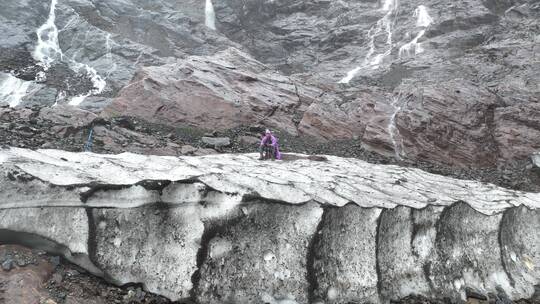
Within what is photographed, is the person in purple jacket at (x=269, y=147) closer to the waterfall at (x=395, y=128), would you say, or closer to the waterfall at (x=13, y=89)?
the waterfall at (x=395, y=128)

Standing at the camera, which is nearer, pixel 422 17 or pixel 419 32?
pixel 419 32

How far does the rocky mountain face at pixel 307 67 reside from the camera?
19.9 m

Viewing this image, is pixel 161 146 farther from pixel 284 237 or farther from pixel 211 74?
pixel 284 237

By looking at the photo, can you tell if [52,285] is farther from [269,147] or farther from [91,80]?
[91,80]

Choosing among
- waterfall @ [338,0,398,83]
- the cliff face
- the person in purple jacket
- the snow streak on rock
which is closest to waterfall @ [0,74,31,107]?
the snow streak on rock

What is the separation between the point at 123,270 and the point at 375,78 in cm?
3034

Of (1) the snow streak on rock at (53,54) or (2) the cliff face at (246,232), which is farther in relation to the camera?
(1) the snow streak on rock at (53,54)

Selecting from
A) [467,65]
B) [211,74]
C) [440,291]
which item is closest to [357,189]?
[440,291]

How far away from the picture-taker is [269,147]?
550 inches

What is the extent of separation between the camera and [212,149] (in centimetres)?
1681

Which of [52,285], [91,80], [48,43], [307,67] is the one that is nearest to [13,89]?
[91,80]

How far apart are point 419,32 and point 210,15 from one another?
2550 centimetres

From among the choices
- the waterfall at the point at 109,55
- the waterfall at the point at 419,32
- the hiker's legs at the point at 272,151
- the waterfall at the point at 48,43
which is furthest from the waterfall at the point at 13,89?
the waterfall at the point at 419,32

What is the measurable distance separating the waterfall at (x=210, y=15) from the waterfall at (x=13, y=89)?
24335 millimetres
